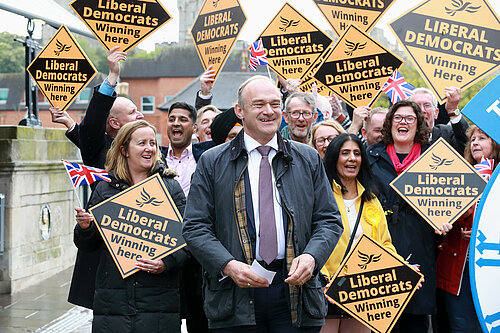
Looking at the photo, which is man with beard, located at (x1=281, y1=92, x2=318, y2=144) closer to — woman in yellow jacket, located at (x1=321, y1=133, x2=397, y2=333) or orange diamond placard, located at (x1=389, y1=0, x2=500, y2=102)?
woman in yellow jacket, located at (x1=321, y1=133, x2=397, y2=333)

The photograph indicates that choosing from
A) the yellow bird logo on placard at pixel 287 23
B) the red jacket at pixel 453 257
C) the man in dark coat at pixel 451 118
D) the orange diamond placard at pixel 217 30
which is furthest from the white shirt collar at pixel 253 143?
the yellow bird logo on placard at pixel 287 23

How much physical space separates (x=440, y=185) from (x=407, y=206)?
30 cm

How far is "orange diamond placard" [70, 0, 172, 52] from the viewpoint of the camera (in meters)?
6.40

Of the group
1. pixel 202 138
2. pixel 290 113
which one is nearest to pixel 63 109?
pixel 202 138

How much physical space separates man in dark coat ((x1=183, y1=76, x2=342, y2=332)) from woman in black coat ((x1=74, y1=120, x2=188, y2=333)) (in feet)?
3.11

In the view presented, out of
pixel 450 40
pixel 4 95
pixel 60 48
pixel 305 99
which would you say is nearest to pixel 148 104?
pixel 4 95

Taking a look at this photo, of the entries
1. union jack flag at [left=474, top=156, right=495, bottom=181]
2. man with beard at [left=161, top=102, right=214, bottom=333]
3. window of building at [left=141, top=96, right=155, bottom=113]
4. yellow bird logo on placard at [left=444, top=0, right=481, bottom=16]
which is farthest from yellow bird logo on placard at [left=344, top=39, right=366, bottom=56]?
window of building at [left=141, top=96, right=155, bottom=113]

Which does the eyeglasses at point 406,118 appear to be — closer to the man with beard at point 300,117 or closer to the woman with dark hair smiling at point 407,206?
the woman with dark hair smiling at point 407,206

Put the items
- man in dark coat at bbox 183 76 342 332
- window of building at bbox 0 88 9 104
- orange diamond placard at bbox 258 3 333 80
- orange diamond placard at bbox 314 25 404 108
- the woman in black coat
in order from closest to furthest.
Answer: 1. man in dark coat at bbox 183 76 342 332
2. the woman in black coat
3. orange diamond placard at bbox 314 25 404 108
4. orange diamond placard at bbox 258 3 333 80
5. window of building at bbox 0 88 9 104

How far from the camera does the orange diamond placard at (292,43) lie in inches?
276

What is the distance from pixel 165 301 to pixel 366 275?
54.2 inches

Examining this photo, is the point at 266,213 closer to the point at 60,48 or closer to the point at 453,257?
the point at 453,257

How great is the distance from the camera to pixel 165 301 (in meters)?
4.49

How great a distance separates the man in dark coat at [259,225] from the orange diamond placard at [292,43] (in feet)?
11.0
